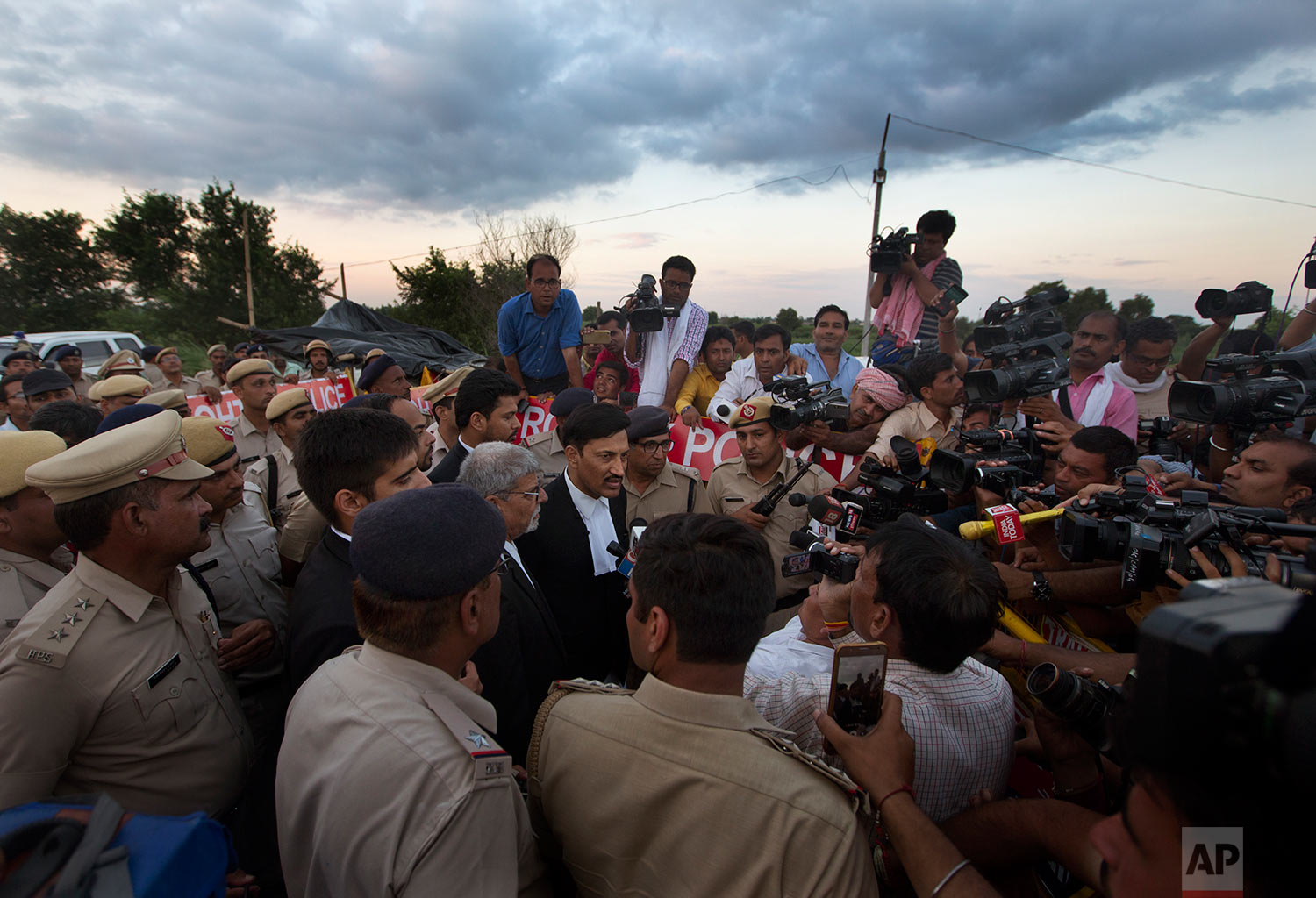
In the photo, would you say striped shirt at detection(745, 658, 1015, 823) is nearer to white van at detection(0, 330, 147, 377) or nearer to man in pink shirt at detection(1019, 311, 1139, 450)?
man in pink shirt at detection(1019, 311, 1139, 450)

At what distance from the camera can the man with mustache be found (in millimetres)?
3217

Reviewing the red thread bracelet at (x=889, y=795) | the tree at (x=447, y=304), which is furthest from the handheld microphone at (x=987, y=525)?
the tree at (x=447, y=304)

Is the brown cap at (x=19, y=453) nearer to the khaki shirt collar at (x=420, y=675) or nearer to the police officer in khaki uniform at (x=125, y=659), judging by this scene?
the police officer in khaki uniform at (x=125, y=659)

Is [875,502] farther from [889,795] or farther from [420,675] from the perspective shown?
[420,675]

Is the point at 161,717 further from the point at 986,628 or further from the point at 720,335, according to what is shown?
the point at 720,335

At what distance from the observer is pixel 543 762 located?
1504 millimetres

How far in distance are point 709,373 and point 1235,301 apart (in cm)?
437

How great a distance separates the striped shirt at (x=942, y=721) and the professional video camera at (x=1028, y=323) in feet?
10.7

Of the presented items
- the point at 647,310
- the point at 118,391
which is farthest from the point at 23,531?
the point at 647,310

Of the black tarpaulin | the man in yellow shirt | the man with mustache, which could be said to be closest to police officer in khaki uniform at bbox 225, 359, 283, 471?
the man with mustache

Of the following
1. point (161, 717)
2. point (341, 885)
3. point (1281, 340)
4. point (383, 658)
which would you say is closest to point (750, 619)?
point (383, 658)

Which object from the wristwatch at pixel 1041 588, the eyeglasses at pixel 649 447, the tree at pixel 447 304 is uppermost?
the tree at pixel 447 304

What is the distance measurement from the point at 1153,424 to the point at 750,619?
4.69m

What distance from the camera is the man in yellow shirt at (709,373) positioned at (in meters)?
6.14
